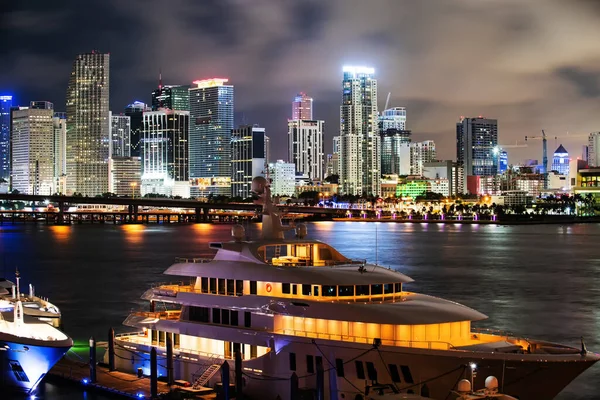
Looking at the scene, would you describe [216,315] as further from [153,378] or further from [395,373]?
[395,373]

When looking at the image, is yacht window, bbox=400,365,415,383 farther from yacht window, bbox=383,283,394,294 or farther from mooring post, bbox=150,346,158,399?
mooring post, bbox=150,346,158,399

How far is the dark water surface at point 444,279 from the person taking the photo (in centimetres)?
3894

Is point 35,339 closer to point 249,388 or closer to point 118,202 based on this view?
point 249,388

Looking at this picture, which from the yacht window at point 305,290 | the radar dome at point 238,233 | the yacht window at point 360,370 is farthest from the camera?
the radar dome at point 238,233

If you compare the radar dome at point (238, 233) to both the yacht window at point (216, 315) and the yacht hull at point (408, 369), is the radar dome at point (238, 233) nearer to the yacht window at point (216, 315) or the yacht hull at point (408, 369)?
the yacht window at point (216, 315)

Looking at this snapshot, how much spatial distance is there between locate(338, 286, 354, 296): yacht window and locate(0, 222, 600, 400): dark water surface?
7996 mm

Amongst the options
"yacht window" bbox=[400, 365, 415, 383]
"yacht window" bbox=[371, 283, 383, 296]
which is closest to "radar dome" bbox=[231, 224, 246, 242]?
"yacht window" bbox=[371, 283, 383, 296]

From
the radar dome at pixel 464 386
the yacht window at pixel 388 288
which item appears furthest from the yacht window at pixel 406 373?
the yacht window at pixel 388 288

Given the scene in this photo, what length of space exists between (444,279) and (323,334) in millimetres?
43621

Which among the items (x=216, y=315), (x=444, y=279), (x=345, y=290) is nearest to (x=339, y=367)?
(x=345, y=290)

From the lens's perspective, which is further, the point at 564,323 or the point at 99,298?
the point at 99,298

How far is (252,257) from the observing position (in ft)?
77.6

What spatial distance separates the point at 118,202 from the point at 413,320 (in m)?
159

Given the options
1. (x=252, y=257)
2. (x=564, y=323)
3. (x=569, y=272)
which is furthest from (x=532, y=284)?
(x=252, y=257)
